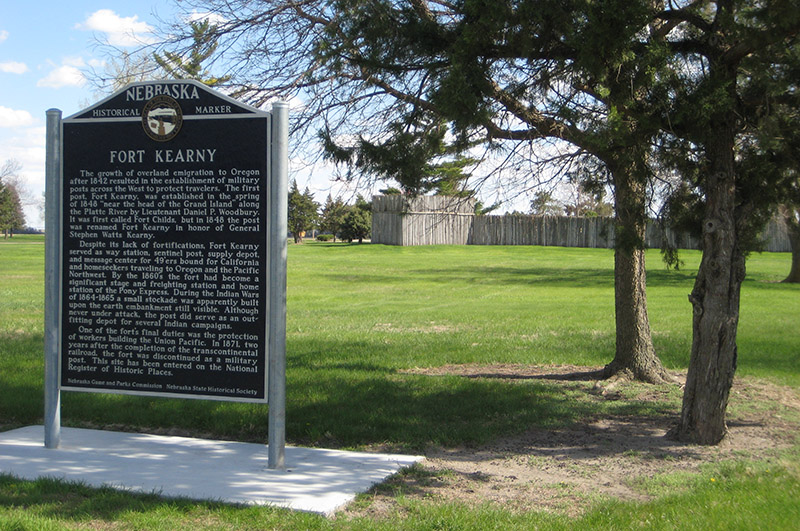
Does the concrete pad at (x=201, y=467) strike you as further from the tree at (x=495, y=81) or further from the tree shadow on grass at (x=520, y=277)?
the tree shadow on grass at (x=520, y=277)

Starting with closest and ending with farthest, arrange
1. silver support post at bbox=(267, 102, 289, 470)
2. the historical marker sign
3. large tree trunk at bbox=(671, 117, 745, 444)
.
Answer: silver support post at bbox=(267, 102, 289, 470) → the historical marker sign → large tree trunk at bbox=(671, 117, 745, 444)

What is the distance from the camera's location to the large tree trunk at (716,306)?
6770mm

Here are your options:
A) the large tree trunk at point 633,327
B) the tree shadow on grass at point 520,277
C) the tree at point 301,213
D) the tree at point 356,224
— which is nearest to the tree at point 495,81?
the large tree trunk at point 633,327

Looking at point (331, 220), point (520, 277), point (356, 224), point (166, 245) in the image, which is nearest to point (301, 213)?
point (331, 220)

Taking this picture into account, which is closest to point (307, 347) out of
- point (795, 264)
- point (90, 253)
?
point (90, 253)

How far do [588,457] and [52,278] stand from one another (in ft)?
16.1

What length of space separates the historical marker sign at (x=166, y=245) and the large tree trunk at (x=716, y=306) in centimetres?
385

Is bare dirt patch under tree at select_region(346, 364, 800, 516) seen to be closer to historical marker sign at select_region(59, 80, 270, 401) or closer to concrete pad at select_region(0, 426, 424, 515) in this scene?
concrete pad at select_region(0, 426, 424, 515)

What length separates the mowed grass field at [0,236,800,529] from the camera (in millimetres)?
4988

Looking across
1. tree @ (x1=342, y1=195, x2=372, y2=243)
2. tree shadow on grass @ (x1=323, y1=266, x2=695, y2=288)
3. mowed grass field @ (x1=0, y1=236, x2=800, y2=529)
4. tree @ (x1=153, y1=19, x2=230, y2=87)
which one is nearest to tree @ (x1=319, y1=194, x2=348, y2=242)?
tree @ (x1=342, y1=195, x2=372, y2=243)

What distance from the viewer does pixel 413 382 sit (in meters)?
9.52

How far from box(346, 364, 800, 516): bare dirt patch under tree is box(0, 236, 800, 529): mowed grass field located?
0.27m

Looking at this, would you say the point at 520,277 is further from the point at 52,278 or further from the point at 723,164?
the point at 52,278

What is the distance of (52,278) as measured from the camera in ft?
21.8
